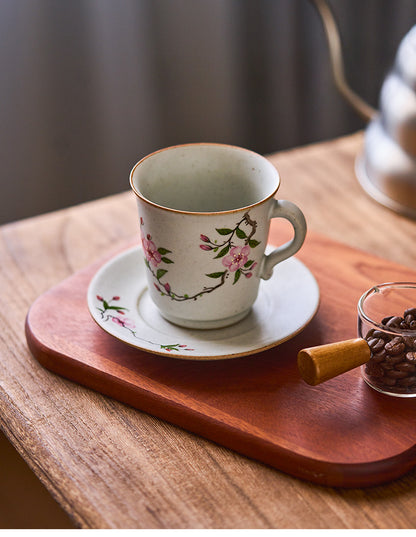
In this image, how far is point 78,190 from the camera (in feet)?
4.95

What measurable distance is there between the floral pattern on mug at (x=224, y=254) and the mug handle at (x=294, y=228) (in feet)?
0.06

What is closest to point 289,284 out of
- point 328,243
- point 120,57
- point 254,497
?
point 328,243

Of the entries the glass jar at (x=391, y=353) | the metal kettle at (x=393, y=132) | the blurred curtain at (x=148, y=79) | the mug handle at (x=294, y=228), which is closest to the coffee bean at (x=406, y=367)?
the glass jar at (x=391, y=353)

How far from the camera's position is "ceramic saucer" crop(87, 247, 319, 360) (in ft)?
1.72

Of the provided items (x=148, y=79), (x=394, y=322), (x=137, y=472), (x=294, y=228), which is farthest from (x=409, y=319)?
(x=148, y=79)

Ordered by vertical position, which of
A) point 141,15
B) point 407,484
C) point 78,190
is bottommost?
point 78,190

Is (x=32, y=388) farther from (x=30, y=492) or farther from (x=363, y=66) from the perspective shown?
(x=363, y=66)

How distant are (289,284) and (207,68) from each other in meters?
1.01

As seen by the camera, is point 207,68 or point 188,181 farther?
point 207,68

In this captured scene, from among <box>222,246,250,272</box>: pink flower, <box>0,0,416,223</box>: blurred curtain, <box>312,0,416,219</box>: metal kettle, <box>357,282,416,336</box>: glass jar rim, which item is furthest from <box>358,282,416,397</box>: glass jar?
<box>0,0,416,223</box>: blurred curtain

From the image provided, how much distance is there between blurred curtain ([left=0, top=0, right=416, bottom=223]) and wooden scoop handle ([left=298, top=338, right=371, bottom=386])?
105cm

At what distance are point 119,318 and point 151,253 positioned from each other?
0.07 meters

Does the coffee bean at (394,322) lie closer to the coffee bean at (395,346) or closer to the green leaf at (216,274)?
the coffee bean at (395,346)

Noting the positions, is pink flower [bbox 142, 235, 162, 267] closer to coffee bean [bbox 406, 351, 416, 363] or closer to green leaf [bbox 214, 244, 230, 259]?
green leaf [bbox 214, 244, 230, 259]
